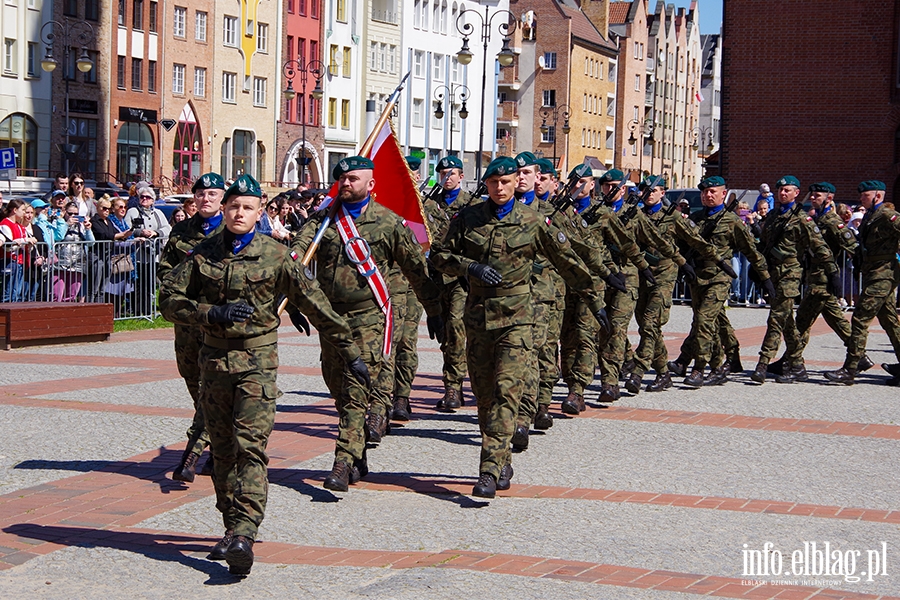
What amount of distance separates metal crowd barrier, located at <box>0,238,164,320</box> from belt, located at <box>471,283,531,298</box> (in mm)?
10091

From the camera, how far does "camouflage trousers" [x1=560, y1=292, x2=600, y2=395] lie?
40.4 ft

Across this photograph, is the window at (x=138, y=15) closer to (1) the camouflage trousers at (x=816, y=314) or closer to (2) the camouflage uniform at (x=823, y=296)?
A: (2) the camouflage uniform at (x=823, y=296)

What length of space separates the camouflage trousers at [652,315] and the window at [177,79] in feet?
161

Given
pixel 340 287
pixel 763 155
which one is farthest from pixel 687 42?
pixel 340 287

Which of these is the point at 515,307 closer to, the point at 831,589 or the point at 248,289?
the point at 248,289

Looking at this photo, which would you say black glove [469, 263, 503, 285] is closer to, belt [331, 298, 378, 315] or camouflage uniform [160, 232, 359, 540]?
belt [331, 298, 378, 315]

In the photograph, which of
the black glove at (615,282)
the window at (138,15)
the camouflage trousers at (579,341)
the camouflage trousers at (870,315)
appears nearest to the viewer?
the black glove at (615,282)

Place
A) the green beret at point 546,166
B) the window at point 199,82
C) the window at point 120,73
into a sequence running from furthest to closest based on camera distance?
the window at point 199,82 < the window at point 120,73 < the green beret at point 546,166

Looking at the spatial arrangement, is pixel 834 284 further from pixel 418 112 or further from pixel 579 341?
pixel 418 112

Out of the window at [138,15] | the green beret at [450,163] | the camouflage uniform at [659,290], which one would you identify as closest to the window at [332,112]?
the window at [138,15]

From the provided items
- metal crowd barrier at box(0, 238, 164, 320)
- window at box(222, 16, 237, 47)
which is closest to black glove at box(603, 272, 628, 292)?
metal crowd barrier at box(0, 238, 164, 320)

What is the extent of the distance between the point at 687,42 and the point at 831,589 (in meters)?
135

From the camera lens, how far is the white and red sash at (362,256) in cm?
915

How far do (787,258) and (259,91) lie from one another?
54642 mm
